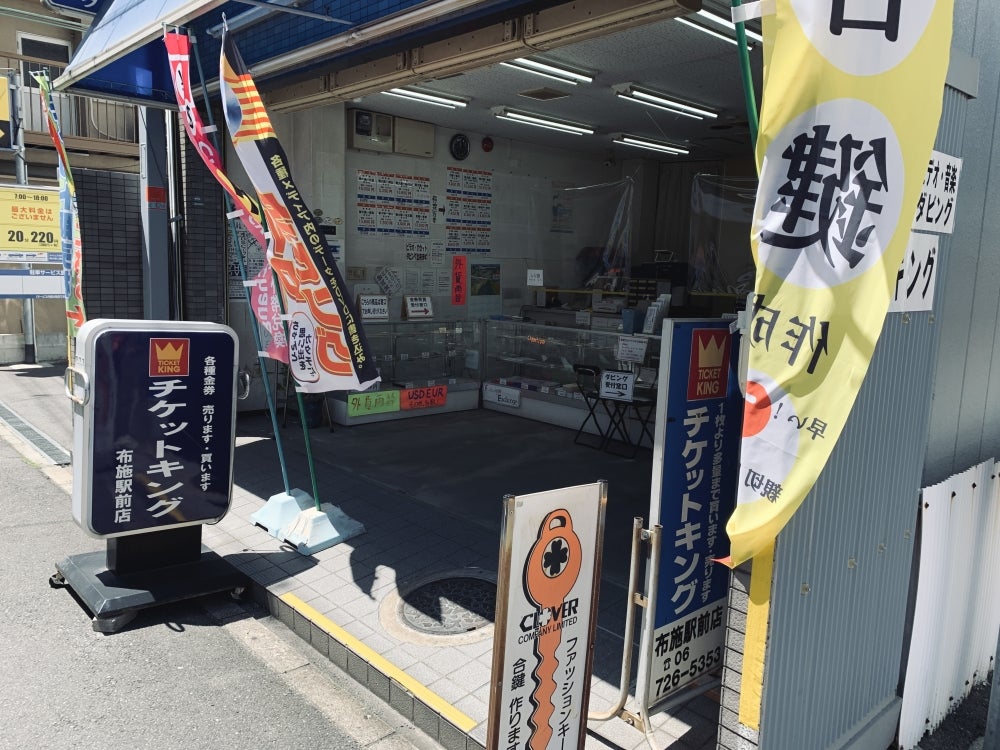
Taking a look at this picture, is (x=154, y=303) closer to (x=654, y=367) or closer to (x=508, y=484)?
(x=508, y=484)

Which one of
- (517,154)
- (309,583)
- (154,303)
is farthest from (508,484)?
(517,154)

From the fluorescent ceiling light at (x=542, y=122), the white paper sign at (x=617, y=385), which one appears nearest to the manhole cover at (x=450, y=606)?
the white paper sign at (x=617, y=385)

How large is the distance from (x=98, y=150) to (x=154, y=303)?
314 inches

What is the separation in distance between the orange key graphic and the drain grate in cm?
609

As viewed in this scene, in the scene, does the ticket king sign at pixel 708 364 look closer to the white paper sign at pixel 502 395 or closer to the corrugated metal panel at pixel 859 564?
the corrugated metal panel at pixel 859 564

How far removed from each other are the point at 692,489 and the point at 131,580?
352cm

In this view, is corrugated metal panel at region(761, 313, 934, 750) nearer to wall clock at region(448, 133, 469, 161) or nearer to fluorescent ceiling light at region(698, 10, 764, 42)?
fluorescent ceiling light at region(698, 10, 764, 42)

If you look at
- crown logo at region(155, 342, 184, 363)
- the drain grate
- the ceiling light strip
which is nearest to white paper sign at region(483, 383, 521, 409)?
the ceiling light strip

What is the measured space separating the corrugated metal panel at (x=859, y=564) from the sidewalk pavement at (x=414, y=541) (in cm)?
69

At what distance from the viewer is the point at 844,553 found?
2850mm

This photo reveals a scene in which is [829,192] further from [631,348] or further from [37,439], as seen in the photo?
[37,439]

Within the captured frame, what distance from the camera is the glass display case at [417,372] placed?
9.22 meters

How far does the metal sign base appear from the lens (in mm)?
4242

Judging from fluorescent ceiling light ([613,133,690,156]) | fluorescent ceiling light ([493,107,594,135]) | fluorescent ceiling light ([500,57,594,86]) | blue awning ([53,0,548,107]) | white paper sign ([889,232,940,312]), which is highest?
fluorescent ceiling light ([613,133,690,156])
